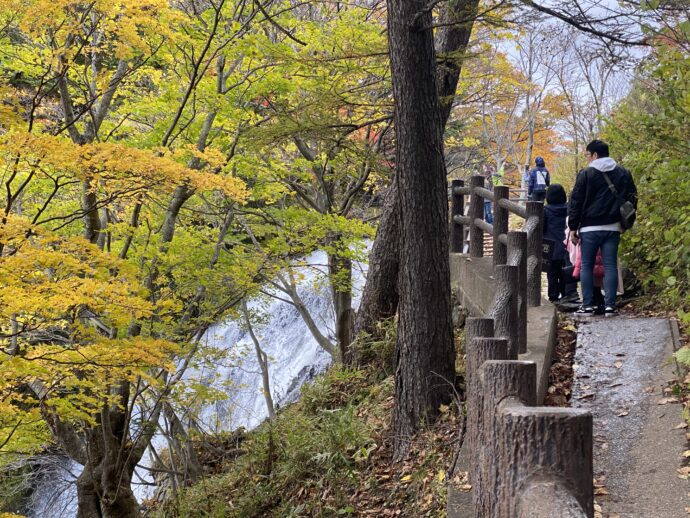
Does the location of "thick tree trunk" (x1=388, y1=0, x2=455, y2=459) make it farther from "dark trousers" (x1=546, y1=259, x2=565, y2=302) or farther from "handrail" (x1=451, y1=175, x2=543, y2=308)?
"dark trousers" (x1=546, y1=259, x2=565, y2=302)

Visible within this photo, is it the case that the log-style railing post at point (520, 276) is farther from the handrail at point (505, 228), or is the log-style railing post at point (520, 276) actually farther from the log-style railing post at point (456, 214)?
the log-style railing post at point (456, 214)

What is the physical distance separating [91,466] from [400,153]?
6282 mm

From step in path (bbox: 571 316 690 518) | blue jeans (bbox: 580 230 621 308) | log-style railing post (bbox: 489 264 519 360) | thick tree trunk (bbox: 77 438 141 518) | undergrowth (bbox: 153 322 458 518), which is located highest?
blue jeans (bbox: 580 230 621 308)

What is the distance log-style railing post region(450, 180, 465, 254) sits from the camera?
900 centimetres

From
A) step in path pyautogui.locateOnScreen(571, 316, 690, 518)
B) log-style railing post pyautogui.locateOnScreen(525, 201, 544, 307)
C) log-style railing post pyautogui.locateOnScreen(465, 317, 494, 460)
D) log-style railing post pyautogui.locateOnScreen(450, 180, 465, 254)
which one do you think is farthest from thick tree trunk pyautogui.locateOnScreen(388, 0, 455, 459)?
log-style railing post pyautogui.locateOnScreen(450, 180, 465, 254)

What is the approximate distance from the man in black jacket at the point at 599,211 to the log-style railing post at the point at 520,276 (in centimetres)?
144

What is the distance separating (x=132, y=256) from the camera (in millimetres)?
9195

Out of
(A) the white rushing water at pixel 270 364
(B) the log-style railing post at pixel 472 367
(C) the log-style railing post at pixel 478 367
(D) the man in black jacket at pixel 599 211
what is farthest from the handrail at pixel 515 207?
(A) the white rushing water at pixel 270 364

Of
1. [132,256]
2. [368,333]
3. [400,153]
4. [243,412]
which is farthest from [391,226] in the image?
[243,412]

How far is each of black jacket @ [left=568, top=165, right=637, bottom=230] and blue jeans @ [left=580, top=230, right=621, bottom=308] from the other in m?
0.16

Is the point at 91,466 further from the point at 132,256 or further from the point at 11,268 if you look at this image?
the point at 11,268

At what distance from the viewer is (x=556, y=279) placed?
7922mm

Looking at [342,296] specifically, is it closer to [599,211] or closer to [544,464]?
[599,211]

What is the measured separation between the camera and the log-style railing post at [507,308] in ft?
14.4
